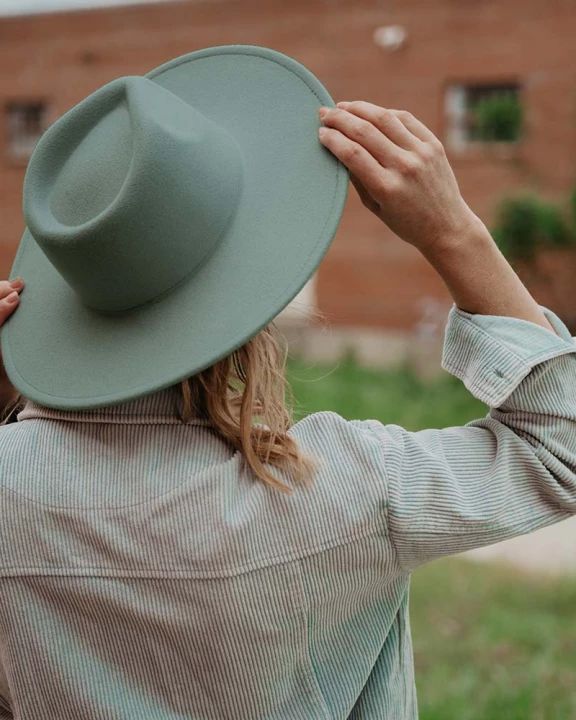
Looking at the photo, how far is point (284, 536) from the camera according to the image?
104 centimetres

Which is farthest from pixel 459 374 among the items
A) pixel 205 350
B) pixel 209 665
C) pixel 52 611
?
pixel 52 611

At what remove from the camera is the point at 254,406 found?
1.10 m

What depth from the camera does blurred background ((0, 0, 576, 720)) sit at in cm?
1245

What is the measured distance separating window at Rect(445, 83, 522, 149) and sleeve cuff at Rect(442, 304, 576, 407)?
13896mm

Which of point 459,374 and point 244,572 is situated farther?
point 459,374

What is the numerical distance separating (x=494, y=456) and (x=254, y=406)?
0.28 m

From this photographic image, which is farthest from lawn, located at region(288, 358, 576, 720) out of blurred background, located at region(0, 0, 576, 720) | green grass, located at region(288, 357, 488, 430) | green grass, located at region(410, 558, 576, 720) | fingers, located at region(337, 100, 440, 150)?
blurred background, located at region(0, 0, 576, 720)

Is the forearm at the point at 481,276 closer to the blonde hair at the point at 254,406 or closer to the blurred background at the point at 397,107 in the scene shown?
the blonde hair at the point at 254,406

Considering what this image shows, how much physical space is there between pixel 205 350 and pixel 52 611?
0.35 meters

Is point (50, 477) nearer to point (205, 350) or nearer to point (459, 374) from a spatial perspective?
point (205, 350)

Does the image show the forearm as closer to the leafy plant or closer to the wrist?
the wrist

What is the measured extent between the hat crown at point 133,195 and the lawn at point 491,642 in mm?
1526

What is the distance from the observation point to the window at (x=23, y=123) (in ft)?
63.3

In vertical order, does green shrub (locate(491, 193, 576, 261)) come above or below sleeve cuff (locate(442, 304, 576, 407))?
below
